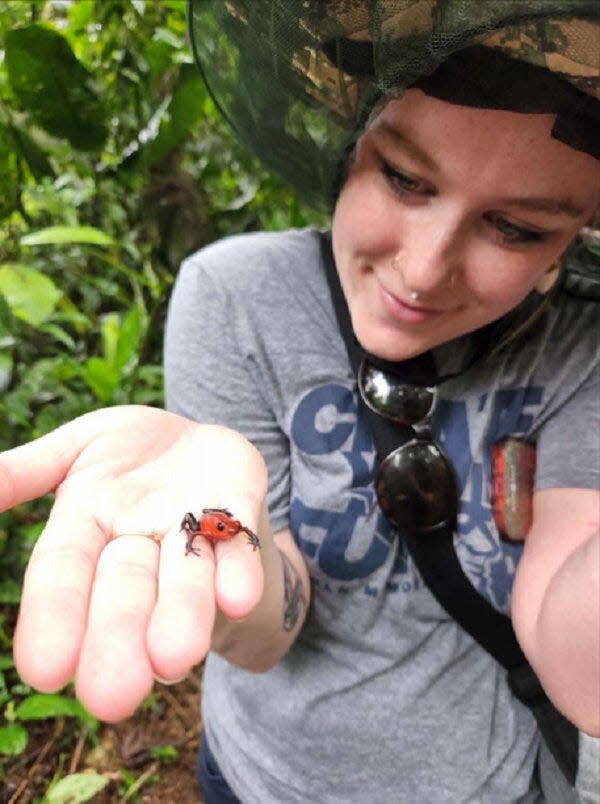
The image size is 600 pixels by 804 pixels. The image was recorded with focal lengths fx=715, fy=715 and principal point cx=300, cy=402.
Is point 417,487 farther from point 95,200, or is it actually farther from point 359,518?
point 95,200

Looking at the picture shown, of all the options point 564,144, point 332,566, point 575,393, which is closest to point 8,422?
point 332,566

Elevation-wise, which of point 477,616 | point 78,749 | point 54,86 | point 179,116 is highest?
point 54,86

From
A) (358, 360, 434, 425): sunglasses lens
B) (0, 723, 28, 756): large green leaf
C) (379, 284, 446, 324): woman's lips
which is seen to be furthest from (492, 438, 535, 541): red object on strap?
(0, 723, 28, 756): large green leaf

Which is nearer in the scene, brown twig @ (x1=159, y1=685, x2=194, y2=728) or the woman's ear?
the woman's ear

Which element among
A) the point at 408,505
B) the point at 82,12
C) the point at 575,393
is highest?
the point at 82,12

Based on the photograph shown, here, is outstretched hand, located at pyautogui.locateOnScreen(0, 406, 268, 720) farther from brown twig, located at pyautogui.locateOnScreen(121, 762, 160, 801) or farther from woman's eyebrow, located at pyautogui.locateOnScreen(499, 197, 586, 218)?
brown twig, located at pyautogui.locateOnScreen(121, 762, 160, 801)

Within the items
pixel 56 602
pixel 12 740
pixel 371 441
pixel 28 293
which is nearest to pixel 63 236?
pixel 28 293

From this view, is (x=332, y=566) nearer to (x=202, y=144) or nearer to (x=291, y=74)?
(x=291, y=74)
